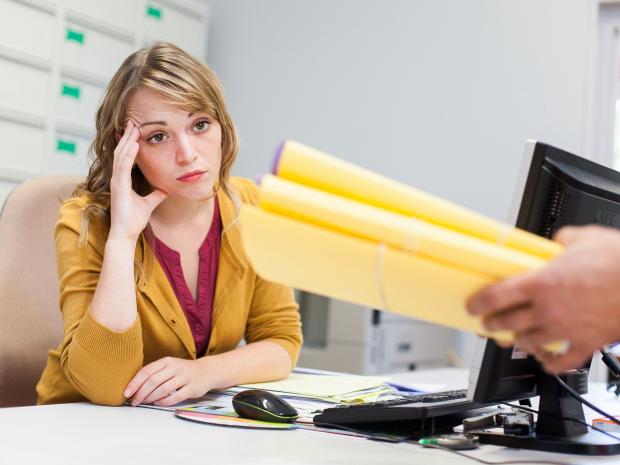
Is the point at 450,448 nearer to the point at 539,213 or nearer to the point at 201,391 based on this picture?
the point at 539,213

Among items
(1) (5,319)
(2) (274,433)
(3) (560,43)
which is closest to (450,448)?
(2) (274,433)

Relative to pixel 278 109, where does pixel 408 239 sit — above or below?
below

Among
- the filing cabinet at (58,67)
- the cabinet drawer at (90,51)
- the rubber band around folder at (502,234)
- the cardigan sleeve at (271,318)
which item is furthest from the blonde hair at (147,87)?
the cabinet drawer at (90,51)

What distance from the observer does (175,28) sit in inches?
151

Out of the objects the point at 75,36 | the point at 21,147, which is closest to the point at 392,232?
the point at 21,147

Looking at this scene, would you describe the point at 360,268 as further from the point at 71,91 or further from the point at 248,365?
the point at 71,91

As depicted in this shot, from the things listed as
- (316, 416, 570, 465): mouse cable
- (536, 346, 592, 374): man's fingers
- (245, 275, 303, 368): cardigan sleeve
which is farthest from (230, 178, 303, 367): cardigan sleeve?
(536, 346, 592, 374): man's fingers

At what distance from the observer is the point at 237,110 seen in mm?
4094

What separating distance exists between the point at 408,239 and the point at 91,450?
0.46 metres

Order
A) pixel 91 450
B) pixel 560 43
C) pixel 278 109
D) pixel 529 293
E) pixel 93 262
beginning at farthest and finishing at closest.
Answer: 1. pixel 278 109
2. pixel 560 43
3. pixel 93 262
4. pixel 91 450
5. pixel 529 293

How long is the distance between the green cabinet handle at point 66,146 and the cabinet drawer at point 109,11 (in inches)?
22.3

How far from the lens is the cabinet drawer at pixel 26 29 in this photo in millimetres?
3029

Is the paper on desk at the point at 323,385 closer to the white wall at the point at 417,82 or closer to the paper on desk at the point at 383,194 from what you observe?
the paper on desk at the point at 383,194

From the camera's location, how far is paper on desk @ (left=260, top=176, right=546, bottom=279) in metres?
0.66
